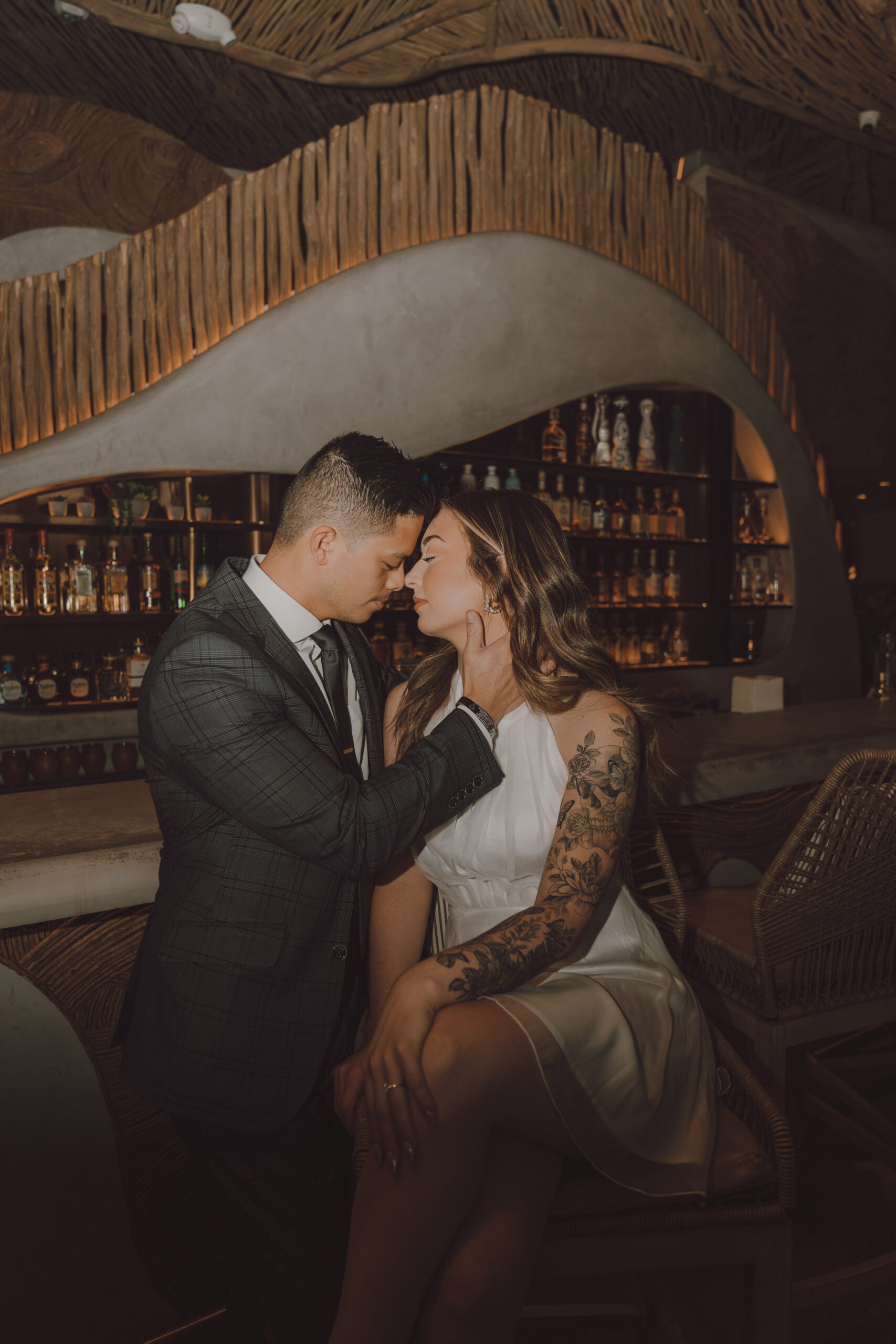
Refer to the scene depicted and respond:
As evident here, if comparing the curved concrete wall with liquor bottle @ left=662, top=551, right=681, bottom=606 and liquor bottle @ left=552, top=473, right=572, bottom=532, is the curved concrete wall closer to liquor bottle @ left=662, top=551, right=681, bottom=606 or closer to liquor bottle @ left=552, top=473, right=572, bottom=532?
liquor bottle @ left=552, top=473, right=572, bottom=532

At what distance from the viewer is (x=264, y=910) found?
49.0 inches

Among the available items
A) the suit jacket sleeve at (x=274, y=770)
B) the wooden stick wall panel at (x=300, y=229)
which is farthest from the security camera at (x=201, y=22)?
the suit jacket sleeve at (x=274, y=770)

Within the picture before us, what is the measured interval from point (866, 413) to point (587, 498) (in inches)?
106

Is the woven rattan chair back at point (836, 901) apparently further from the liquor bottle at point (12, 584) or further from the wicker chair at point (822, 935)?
the liquor bottle at point (12, 584)

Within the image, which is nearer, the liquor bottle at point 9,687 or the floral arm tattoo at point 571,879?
the floral arm tattoo at point 571,879

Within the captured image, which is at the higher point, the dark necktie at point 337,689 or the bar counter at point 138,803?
the dark necktie at point 337,689

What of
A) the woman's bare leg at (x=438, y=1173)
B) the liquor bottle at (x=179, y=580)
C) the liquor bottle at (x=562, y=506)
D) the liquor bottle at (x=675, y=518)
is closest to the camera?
the woman's bare leg at (x=438, y=1173)

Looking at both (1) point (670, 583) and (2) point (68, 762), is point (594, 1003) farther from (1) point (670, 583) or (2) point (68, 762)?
(1) point (670, 583)

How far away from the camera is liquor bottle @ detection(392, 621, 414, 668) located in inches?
160

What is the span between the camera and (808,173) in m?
5.29

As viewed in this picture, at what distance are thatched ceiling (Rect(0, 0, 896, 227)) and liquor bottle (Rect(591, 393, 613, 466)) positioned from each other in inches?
62.8

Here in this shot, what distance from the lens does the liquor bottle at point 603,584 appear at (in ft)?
15.3

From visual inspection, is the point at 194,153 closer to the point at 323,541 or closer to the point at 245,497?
the point at 245,497

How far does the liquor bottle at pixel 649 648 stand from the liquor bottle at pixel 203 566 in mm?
2389
